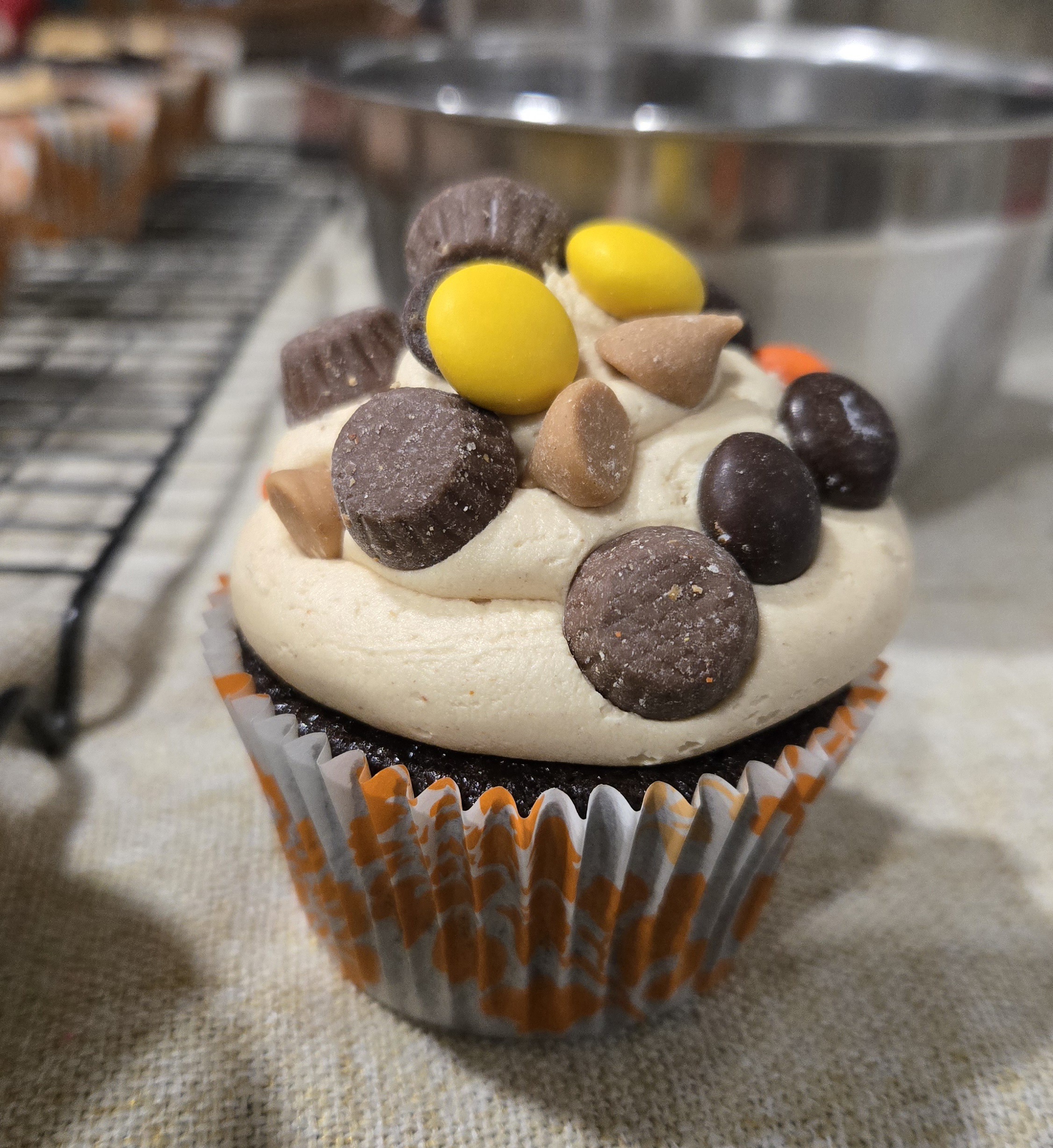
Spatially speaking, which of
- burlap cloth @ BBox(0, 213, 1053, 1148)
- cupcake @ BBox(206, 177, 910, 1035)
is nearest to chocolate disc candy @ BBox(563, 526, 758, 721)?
cupcake @ BBox(206, 177, 910, 1035)

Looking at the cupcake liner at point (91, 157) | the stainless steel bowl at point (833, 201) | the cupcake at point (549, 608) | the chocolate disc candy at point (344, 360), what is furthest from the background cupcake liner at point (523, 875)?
the cupcake liner at point (91, 157)

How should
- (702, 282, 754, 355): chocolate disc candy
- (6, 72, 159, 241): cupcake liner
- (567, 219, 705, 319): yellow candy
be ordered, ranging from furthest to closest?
1. (6, 72, 159, 241): cupcake liner
2. (702, 282, 754, 355): chocolate disc candy
3. (567, 219, 705, 319): yellow candy

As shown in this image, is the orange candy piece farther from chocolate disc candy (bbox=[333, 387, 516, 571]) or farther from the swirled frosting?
chocolate disc candy (bbox=[333, 387, 516, 571])

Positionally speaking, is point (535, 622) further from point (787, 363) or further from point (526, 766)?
point (787, 363)

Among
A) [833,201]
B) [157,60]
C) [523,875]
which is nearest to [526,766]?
[523,875]

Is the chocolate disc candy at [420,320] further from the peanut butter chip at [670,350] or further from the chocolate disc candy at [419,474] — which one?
the peanut butter chip at [670,350]
